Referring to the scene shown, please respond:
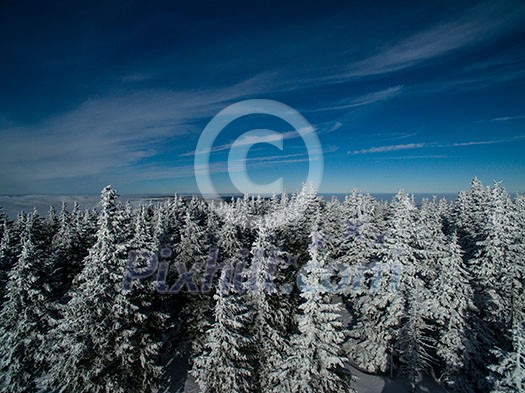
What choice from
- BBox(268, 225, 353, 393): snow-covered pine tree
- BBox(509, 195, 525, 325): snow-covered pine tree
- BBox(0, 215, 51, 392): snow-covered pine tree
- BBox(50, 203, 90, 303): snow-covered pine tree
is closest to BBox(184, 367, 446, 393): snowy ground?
BBox(509, 195, 525, 325): snow-covered pine tree

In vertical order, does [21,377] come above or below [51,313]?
below

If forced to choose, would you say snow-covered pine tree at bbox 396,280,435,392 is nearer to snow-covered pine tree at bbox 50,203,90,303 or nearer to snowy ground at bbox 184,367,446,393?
snowy ground at bbox 184,367,446,393

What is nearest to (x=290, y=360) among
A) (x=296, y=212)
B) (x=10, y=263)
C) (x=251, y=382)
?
(x=251, y=382)

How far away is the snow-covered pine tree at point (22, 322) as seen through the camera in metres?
19.6

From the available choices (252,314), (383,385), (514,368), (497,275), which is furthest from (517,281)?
(252,314)

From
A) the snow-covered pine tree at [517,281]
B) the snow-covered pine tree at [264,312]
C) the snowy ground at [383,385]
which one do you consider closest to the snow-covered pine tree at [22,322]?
the snowy ground at [383,385]

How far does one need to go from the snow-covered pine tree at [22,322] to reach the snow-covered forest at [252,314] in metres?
0.07

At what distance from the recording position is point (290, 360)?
1594 centimetres

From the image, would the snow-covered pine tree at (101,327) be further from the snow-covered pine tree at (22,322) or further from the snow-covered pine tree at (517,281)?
the snow-covered pine tree at (517,281)

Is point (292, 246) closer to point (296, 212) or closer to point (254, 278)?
point (296, 212)

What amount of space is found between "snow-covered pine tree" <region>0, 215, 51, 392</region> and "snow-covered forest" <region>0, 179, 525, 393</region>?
2.9 inches

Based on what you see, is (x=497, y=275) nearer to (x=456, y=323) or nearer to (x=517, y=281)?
(x=517, y=281)

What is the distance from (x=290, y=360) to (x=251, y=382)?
5.53m

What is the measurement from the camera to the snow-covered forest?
51.3ft
